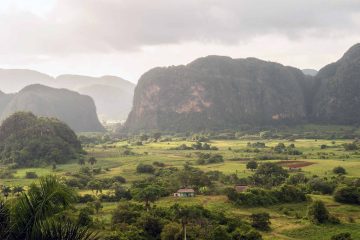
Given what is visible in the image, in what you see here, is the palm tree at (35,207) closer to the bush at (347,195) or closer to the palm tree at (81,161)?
the bush at (347,195)

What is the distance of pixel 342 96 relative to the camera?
185500 millimetres

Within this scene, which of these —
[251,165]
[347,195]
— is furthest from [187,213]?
[251,165]

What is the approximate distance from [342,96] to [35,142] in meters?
144

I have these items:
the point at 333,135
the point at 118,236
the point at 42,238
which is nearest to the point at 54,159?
the point at 118,236

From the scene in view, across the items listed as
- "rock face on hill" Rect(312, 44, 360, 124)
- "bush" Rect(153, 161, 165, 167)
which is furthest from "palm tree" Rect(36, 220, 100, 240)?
"rock face on hill" Rect(312, 44, 360, 124)

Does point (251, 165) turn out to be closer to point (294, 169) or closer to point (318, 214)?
point (294, 169)

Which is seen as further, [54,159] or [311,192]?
[54,159]

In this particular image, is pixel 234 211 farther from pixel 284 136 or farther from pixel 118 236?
pixel 284 136

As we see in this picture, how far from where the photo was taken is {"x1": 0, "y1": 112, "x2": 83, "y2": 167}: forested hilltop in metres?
83.1

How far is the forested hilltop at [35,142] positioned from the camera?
273ft

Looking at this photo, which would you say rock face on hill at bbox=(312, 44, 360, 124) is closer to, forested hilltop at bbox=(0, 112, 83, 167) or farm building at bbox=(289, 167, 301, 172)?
farm building at bbox=(289, 167, 301, 172)

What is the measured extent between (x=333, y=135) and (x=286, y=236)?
346 ft

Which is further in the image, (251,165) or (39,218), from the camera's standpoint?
(251,165)

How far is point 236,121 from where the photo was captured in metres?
188
